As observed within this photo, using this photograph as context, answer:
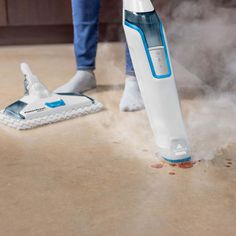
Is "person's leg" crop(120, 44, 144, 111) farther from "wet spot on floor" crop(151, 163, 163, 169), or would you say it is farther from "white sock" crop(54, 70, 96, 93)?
"wet spot on floor" crop(151, 163, 163, 169)

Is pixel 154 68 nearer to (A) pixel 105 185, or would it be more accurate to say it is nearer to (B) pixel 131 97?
(A) pixel 105 185

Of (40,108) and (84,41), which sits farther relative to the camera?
(84,41)

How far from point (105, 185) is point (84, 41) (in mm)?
836

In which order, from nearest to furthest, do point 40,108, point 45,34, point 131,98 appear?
1. point 40,108
2. point 131,98
3. point 45,34

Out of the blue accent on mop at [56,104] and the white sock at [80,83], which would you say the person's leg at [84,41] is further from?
the blue accent on mop at [56,104]

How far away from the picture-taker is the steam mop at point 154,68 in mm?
1142

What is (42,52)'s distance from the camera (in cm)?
252

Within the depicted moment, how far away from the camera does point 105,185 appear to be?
1.12 m

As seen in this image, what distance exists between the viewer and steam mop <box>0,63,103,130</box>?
1475mm

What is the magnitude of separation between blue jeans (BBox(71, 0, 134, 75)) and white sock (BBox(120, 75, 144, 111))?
0.05m

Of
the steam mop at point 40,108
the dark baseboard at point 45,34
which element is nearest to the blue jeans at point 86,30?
the steam mop at point 40,108

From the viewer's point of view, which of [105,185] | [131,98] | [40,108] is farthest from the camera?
[131,98]

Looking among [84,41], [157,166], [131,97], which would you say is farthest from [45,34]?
[157,166]

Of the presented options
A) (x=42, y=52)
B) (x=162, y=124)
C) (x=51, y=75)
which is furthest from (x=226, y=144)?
(x=42, y=52)
